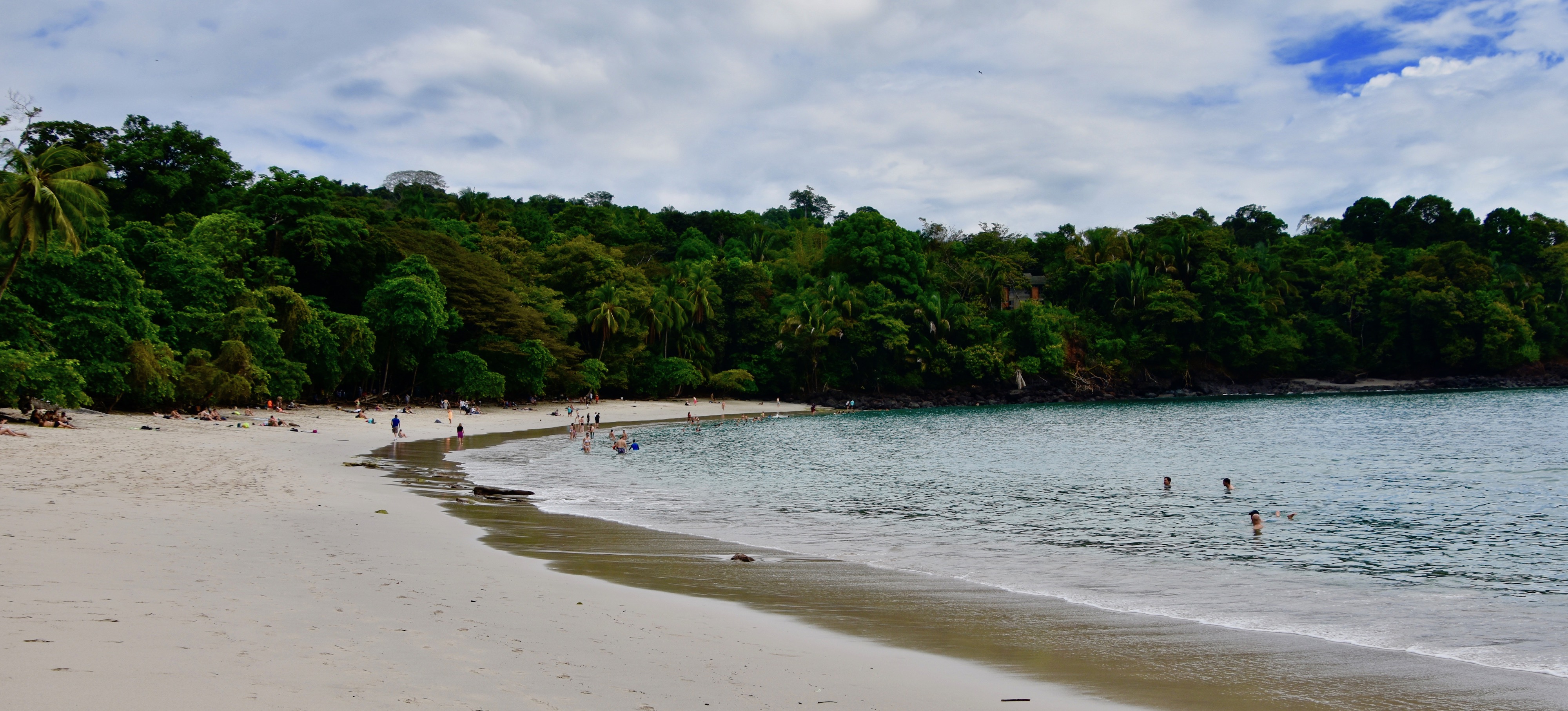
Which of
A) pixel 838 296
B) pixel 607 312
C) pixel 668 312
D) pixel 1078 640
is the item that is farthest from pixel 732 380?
pixel 1078 640

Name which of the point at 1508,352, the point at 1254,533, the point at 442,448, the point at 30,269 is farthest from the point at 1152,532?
the point at 1508,352

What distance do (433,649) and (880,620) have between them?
4.30 metres

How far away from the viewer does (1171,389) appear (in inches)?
3359

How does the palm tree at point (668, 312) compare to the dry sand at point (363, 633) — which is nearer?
the dry sand at point (363, 633)

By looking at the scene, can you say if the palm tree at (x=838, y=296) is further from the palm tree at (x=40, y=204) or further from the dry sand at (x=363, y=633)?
the dry sand at (x=363, y=633)

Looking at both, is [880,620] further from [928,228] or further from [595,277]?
[928,228]

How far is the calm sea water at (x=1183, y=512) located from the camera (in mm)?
9859

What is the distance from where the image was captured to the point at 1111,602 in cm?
984

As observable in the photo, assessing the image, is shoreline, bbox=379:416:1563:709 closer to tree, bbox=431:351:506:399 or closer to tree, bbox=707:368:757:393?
tree, bbox=431:351:506:399

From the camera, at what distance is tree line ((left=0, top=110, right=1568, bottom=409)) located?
103 ft

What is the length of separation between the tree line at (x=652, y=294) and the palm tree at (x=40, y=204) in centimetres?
11

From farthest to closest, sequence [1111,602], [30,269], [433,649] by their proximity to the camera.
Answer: [30,269]
[1111,602]
[433,649]

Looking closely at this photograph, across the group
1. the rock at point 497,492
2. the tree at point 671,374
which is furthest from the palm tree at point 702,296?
the rock at point 497,492

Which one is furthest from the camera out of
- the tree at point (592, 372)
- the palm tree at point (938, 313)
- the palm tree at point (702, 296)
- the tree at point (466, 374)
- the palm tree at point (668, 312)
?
the palm tree at point (938, 313)
